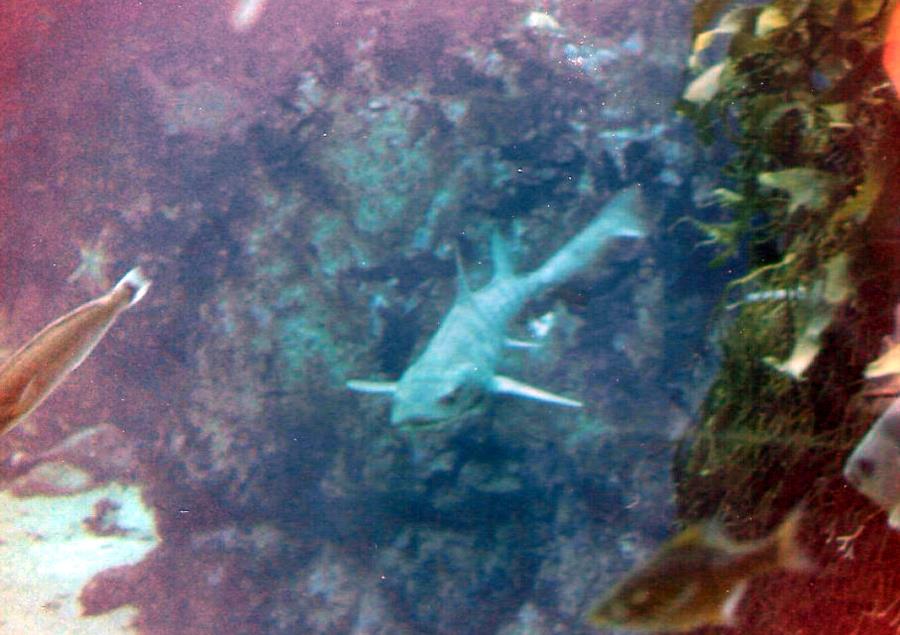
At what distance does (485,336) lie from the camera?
13.6 feet

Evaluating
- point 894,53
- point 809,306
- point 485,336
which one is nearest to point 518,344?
point 485,336

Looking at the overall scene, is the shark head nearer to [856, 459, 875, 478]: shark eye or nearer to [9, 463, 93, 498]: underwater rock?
[856, 459, 875, 478]: shark eye

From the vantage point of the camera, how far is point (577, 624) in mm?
3986

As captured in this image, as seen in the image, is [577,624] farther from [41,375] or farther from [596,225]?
[41,375]

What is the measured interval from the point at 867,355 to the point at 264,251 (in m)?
4.31

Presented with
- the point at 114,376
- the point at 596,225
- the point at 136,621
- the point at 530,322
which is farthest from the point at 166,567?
the point at 596,225

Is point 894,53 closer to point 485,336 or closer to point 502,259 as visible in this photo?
point 485,336

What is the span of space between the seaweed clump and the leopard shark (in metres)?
1.40

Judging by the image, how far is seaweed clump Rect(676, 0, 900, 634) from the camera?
2.10 m

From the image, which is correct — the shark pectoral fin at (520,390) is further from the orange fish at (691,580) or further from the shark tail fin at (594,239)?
the orange fish at (691,580)

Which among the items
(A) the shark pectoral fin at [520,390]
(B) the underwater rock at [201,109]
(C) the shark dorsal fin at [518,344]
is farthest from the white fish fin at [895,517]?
(B) the underwater rock at [201,109]

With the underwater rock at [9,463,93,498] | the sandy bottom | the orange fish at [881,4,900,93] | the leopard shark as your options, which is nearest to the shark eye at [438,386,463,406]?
the leopard shark

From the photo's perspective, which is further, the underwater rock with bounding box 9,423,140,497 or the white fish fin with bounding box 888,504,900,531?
the underwater rock with bounding box 9,423,140,497

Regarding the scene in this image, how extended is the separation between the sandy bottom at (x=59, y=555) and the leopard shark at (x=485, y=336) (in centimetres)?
243
